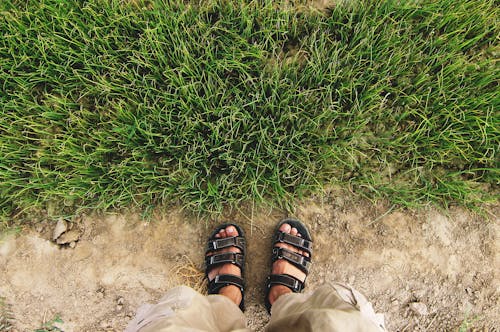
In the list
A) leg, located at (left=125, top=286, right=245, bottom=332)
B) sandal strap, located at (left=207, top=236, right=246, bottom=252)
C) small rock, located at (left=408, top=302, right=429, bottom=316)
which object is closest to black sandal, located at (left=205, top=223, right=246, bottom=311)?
sandal strap, located at (left=207, top=236, right=246, bottom=252)

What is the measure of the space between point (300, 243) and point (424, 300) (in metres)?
0.72

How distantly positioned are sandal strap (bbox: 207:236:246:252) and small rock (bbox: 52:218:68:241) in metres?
0.79

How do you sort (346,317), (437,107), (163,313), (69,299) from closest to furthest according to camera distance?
(346,317)
(163,313)
(437,107)
(69,299)

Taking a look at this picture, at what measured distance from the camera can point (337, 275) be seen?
1.79 metres

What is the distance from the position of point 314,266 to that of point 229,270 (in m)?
0.47

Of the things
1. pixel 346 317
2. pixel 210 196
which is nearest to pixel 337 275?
pixel 346 317

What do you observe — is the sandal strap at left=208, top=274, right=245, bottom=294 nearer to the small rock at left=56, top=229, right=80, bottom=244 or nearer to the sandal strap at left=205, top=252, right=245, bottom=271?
the sandal strap at left=205, top=252, right=245, bottom=271

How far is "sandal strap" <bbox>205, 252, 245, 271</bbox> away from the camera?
1.79 metres

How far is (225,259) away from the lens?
1788 mm

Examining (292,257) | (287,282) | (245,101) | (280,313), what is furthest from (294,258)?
(245,101)

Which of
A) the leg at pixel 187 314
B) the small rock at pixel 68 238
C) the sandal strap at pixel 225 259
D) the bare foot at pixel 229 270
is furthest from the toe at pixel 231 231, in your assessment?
the small rock at pixel 68 238

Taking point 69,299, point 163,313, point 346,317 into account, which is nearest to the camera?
point 346,317

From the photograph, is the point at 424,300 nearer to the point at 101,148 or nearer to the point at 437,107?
the point at 437,107

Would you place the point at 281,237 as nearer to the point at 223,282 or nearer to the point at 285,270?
the point at 285,270
